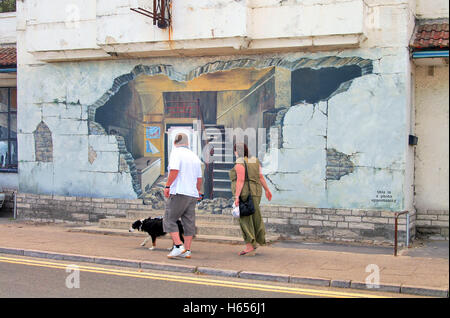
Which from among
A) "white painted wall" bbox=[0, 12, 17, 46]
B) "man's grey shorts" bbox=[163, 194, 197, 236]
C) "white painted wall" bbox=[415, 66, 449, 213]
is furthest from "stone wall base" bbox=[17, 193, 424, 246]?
"white painted wall" bbox=[0, 12, 17, 46]

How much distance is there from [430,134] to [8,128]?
11568 mm

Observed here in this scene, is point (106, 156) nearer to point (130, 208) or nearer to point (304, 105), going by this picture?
point (130, 208)

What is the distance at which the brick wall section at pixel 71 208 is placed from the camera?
1361cm

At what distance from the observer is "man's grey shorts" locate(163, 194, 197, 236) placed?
945 centimetres

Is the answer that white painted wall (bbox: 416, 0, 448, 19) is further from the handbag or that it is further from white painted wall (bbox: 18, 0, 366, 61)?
the handbag

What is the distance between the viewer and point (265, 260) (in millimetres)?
9375

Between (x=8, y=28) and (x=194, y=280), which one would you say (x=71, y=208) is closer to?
(x=8, y=28)

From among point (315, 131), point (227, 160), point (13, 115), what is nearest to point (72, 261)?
point (227, 160)

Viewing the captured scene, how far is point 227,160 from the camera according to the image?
1280cm

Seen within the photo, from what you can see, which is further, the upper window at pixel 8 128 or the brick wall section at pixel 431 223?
the upper window at pixel 8 128

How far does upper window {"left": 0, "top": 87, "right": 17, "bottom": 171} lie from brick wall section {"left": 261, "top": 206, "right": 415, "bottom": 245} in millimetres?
8348

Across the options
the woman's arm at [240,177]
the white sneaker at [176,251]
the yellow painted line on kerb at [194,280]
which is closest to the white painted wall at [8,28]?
the yellow painted line on kerb at [194,280]

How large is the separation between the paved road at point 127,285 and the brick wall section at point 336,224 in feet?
13.1

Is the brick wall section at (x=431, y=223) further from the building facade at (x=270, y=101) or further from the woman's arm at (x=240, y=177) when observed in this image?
the woman's arm at (x=240, y=177)
